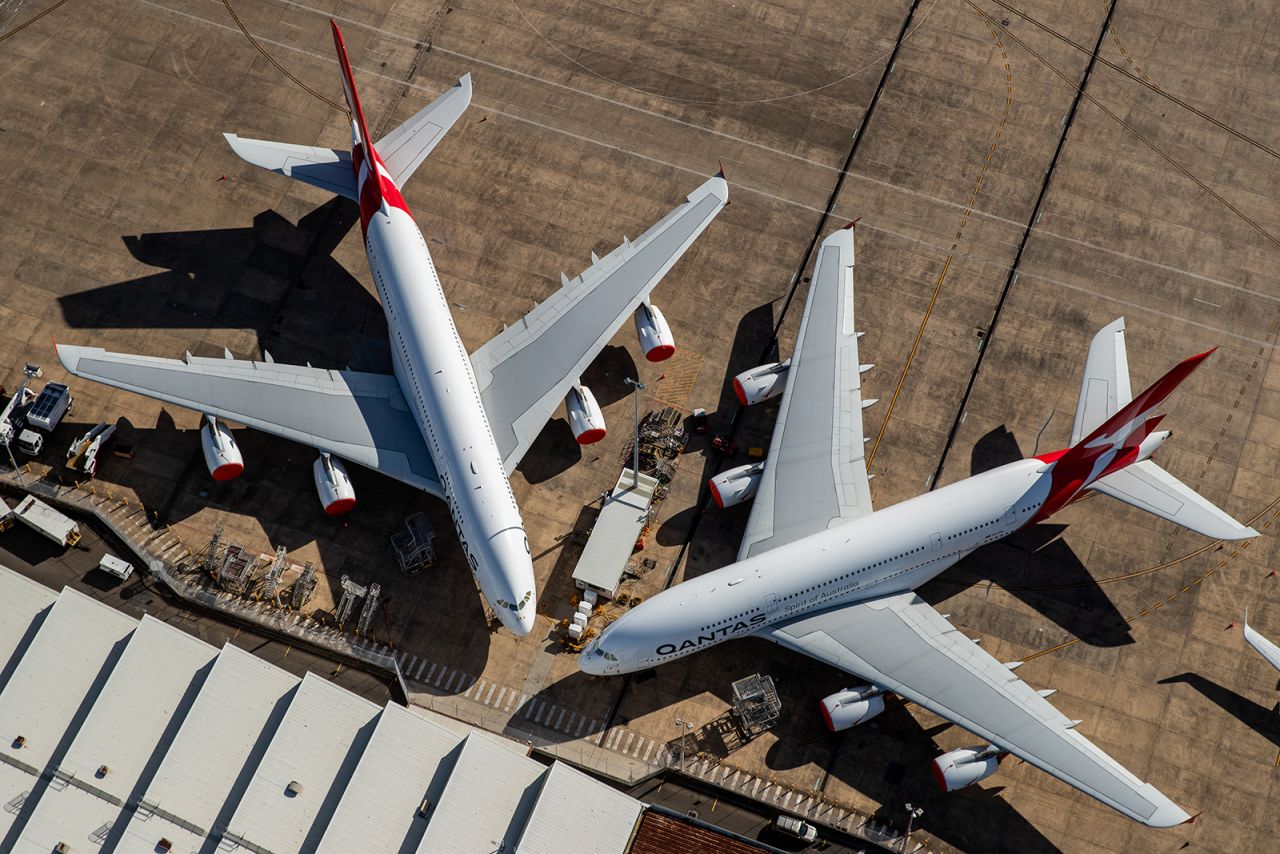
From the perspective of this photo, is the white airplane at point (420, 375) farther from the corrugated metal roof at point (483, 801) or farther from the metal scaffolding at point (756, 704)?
the metal scaffolding at point (756, 704)

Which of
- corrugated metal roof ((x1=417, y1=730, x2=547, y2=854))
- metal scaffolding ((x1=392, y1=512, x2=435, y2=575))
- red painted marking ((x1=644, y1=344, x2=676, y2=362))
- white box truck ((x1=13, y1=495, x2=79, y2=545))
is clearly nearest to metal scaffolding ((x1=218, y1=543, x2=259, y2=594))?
metal scaffolding ((x1=392, y1=512, x2=435, y2=575))

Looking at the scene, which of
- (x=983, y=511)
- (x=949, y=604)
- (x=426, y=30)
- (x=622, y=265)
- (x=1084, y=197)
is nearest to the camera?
(x=983, y=511)

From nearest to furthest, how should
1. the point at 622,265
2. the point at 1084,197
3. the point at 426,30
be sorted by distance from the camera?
the point at 622,265 → the point at 1084,197 → the point at 426,30

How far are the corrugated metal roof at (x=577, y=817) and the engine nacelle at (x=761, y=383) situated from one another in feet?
71.2

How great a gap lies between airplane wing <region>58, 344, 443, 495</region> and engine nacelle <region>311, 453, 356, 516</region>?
100 centimetres

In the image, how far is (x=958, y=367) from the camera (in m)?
61.0

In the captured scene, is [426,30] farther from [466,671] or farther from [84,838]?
[84,838]

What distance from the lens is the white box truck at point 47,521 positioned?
55.2 m

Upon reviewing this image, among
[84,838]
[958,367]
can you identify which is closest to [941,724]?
[958,367]

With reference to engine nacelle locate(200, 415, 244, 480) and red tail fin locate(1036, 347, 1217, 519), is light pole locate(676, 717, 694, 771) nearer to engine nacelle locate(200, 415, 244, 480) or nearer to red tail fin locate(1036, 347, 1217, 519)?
red tail fin locate(1036, 347, 1217, 519)

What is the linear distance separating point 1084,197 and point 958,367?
14586 mm

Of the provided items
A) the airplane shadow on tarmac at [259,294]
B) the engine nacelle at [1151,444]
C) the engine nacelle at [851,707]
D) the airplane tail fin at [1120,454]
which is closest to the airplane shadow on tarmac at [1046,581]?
the airplane tail fin at [1120,454]

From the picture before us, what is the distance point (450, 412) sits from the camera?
5194 centimetres

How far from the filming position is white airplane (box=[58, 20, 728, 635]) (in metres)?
51.7
